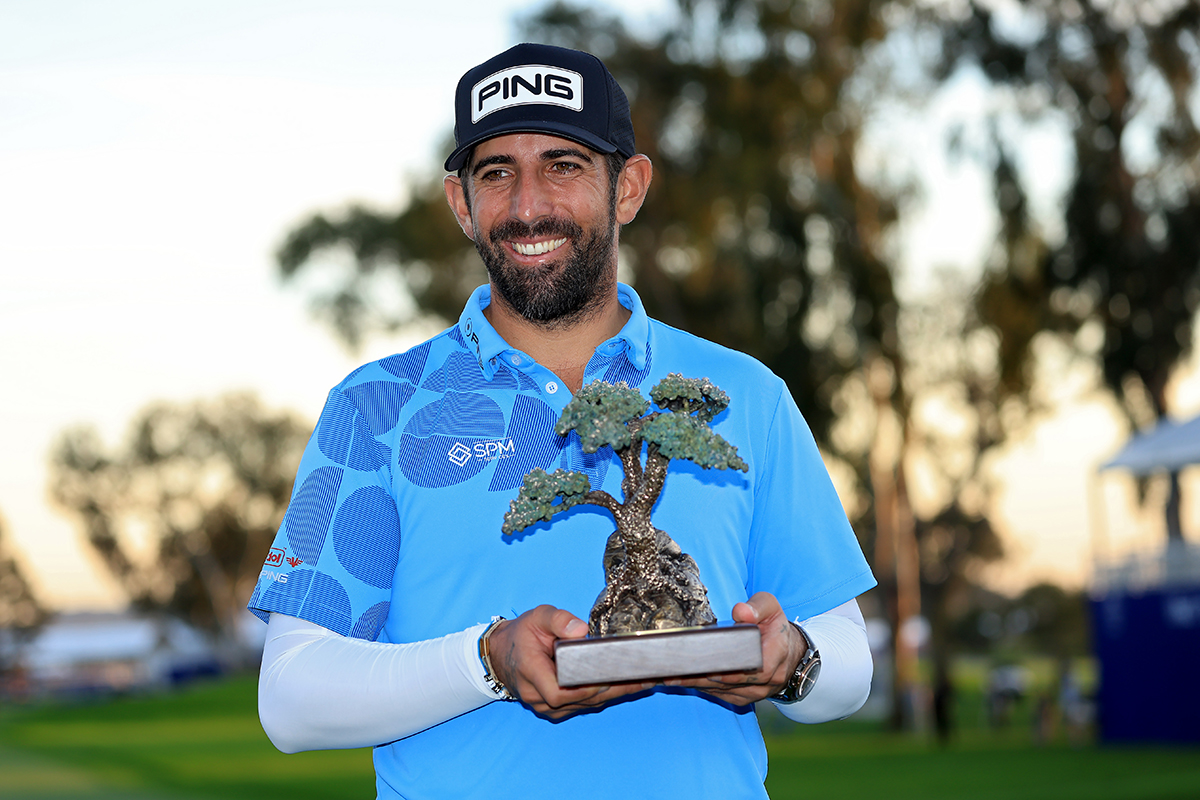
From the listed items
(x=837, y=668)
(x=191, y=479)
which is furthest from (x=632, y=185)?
(x=191, y=479)

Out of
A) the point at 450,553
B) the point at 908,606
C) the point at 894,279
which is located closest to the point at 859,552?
the point at 450,553

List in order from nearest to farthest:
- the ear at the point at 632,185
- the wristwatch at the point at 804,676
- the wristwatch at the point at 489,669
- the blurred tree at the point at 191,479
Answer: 1. the wristwatch at the point at 489,669
2. the wristwatch at the point at 804,676
3. the ear at the point at 632,185
4. the blurred tree at the point at 191,479

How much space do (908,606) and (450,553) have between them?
28181 millimetres

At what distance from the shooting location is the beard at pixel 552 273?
2455 mm

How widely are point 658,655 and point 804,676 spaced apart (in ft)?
1.10

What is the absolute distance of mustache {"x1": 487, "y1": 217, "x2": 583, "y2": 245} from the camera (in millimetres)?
2438

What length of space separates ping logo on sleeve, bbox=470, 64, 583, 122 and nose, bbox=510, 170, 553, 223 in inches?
5.0

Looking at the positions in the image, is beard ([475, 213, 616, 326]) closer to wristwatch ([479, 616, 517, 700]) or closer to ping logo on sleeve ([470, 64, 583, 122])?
ping logo on sleeve ([470, 64, 583, 122])

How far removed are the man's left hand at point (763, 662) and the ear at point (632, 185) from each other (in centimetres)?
87

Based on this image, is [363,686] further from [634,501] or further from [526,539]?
[634,501]

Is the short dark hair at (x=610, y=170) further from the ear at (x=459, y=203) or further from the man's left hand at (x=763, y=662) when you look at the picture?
the man's left hand at (x=763, y=662)

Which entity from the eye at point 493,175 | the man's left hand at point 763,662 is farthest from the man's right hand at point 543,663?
the eye at point 493,175

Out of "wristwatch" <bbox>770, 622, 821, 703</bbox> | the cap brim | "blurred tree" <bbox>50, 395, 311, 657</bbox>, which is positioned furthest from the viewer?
"blurred tree" <bbox>50, 395, 311, 657</bbox>

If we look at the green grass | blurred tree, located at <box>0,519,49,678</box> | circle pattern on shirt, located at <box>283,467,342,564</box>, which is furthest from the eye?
blurred tree, located at <box>0,519,49,678</box>
